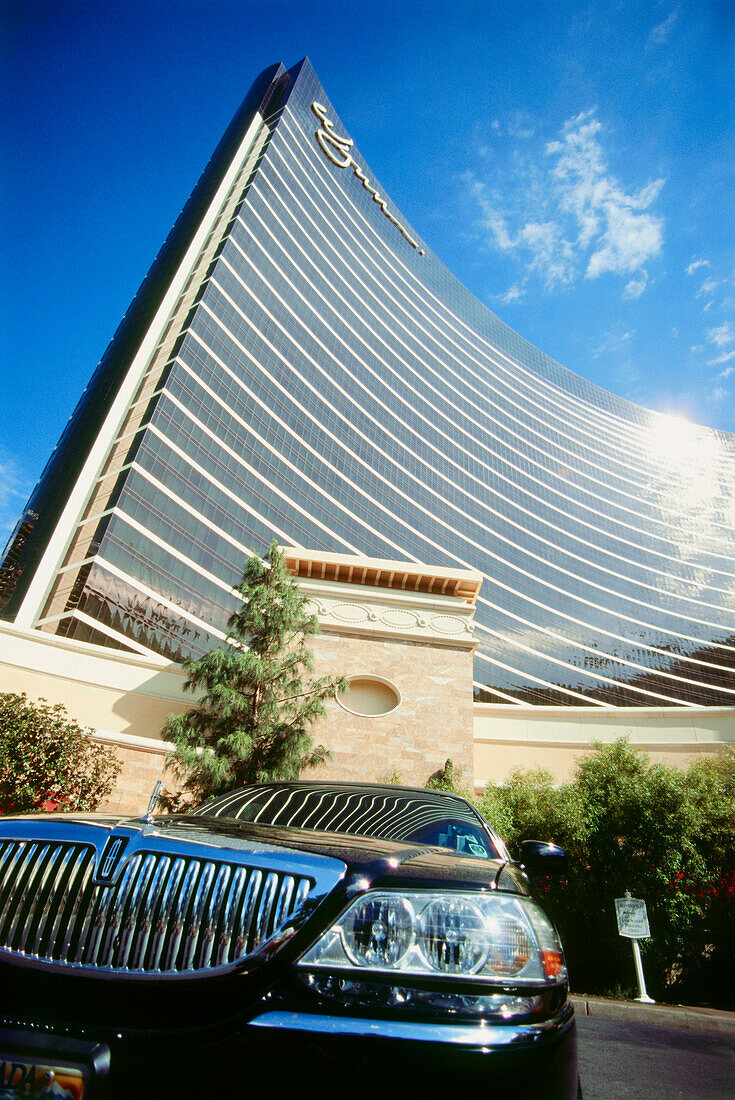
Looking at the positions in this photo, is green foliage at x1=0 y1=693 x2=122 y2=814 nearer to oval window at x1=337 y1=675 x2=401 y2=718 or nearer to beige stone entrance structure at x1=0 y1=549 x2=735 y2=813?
beige stone entrance structure at x1=0 y1=549 x2=735 y2=813

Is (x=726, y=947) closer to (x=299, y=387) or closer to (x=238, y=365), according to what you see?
(x=238, y=365)

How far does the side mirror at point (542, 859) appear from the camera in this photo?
2.88 meters

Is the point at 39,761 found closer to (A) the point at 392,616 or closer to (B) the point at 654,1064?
(B) the point at 654,1064

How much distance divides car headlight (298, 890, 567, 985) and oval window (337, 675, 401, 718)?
16.7 metres

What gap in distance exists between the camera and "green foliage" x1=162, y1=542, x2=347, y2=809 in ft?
42.6

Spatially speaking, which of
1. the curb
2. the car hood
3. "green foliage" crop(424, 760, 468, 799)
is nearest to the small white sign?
the curb

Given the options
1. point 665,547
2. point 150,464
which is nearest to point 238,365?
point 150,464

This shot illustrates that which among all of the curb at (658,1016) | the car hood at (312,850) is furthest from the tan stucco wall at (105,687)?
the car hood at (312,850)

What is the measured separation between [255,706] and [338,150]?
Result: 8189 centimetres

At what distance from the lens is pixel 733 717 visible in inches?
869

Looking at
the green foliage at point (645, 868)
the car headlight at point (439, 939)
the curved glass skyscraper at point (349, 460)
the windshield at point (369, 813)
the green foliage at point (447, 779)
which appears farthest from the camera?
the curved glass skyscraper at point (349, 460)

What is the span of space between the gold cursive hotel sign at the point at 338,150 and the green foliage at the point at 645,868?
82.1m

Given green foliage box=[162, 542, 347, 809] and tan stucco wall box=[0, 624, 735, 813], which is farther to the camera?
tan stucco wall box=[0, 624, 735, 813]

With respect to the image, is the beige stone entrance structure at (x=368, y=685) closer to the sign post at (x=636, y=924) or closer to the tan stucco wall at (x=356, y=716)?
the tan stucco wall at (x=356, y=716)
